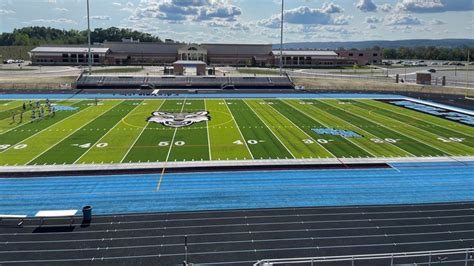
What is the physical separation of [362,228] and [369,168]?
925 centimetres

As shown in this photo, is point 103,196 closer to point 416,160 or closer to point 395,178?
point 395,178

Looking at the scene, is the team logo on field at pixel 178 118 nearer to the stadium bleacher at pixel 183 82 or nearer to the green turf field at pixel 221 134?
the green turf field at pixel 221 134

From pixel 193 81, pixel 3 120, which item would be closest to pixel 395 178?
pixel 3 120

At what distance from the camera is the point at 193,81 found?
248ft

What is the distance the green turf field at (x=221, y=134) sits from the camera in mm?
29625

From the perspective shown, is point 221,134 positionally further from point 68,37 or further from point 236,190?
point 68,37

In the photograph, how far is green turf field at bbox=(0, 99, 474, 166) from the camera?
97.2 ft

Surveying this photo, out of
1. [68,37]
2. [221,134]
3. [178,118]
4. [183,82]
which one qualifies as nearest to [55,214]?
[221,134]

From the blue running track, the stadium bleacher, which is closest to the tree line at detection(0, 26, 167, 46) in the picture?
the stadium bleacher

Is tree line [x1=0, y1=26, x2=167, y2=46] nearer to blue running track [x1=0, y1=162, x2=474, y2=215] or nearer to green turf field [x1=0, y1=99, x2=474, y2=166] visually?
green turf field [x1=0, y1=99, x2=474, y2=166]

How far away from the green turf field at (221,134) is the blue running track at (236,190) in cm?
381

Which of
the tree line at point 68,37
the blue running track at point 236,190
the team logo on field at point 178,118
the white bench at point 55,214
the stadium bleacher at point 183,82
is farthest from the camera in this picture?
the tree line at point 68,37

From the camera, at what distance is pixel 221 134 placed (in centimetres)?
3609

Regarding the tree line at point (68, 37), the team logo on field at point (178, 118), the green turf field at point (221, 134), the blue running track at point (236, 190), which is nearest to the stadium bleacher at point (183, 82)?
the green turf field at point (221, 134)
